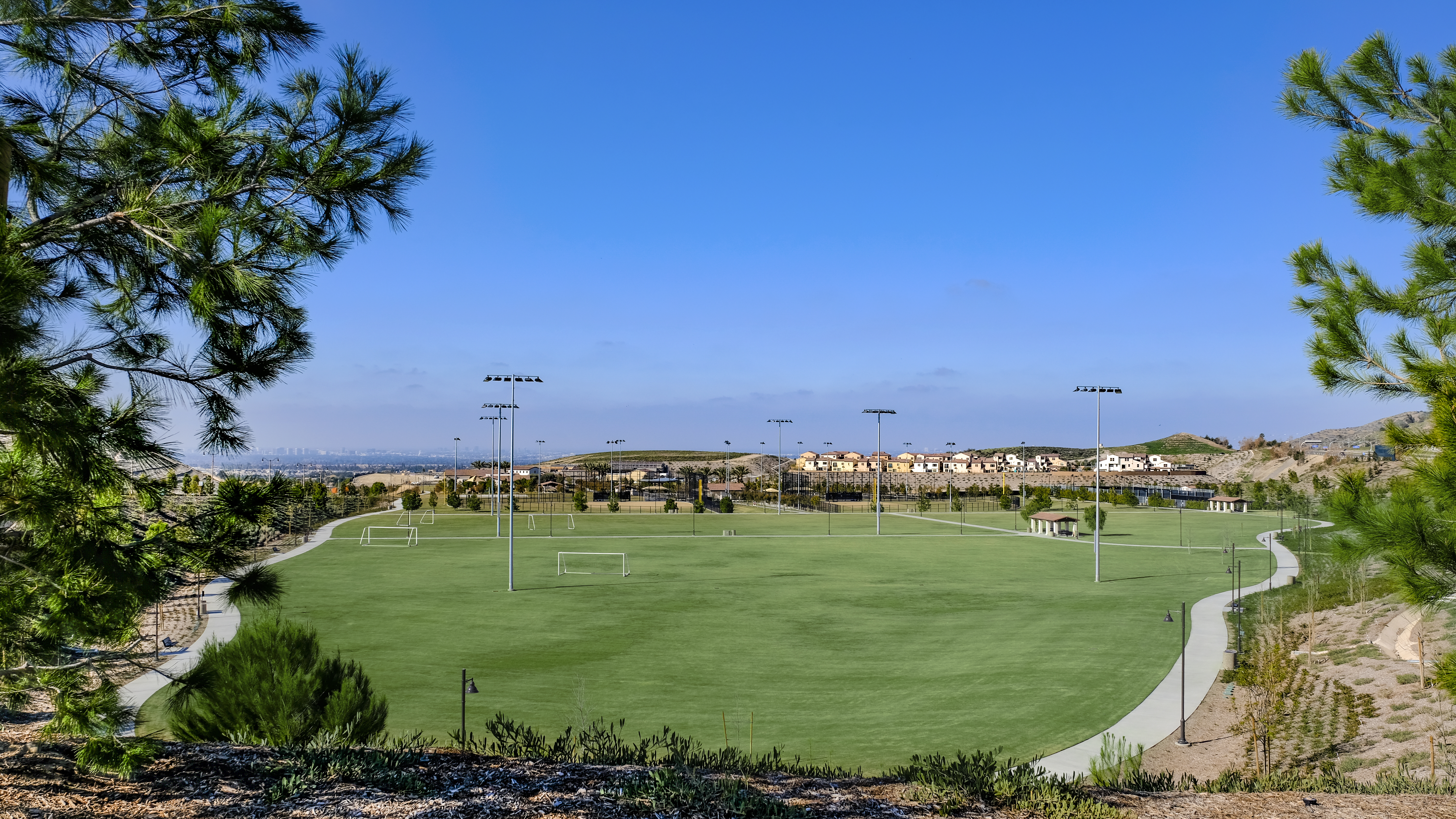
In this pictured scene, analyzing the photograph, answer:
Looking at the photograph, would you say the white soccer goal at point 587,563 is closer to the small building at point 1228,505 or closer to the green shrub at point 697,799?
the green shrub at point 697,799

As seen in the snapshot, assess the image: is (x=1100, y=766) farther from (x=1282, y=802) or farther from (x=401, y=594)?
(x=401, y=594)

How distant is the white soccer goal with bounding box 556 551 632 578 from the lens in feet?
122

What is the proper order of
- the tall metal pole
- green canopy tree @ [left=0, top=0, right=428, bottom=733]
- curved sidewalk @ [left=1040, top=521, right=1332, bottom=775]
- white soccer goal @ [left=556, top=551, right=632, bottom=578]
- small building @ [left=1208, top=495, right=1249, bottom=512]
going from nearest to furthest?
green canopy tree @ [left=0, top=0, right=428, bottom=733], curved sidewalk @ [left=1040, top=521, right=1332, bottom=775], the tall metal pole, white soccer goal @ [left=556, top=551, right=632, bottom=578], small building @ [left=1208, top=495, right=1249, bottom=512]

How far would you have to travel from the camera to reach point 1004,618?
90.3 ft

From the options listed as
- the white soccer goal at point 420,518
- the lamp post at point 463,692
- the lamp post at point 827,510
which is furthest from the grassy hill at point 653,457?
the lamp post at point 463,692

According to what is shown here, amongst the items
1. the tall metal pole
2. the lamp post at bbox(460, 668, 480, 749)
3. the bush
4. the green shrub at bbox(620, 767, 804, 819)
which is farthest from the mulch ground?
the tall metal pole

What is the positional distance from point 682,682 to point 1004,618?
43.9 ft

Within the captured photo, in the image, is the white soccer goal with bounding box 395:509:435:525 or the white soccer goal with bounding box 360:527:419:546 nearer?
the white soccer goal with bounding box 360:527:419:546

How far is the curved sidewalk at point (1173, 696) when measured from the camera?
47.1ft

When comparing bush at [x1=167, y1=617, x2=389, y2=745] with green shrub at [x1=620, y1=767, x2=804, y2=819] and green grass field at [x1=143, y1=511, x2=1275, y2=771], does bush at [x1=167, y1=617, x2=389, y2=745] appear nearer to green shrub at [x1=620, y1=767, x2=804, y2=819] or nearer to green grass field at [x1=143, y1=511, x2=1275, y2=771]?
green grass field at [x1=143, y1=511, x2=1275, y2=771]

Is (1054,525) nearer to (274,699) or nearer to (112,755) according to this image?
(274,699)

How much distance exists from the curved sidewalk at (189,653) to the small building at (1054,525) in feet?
154

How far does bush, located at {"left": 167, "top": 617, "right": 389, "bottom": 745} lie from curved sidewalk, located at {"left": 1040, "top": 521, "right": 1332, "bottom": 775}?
806cm

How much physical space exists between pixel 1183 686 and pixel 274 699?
1576 centimetres
